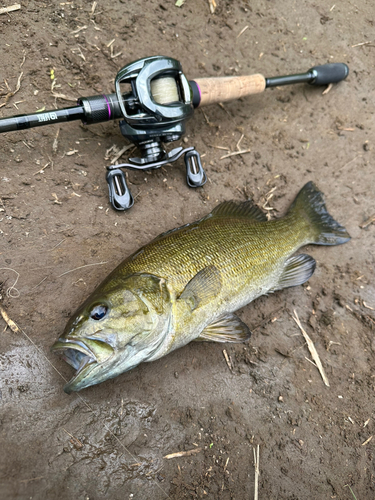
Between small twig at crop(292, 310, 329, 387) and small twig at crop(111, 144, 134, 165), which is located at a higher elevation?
small twig at crop(111, 144, 134, 165)

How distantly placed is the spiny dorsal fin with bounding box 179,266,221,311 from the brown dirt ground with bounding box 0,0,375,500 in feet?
2.09

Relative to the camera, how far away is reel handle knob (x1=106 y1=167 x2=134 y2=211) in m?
2.90

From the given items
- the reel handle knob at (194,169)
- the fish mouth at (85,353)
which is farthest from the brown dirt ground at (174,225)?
the fish mouth at (85,353)

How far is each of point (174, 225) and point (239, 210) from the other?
60 cm

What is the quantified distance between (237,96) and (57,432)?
10.5ft

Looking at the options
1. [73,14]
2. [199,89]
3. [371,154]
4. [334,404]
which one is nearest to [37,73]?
[73,14]

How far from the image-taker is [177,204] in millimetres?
3242

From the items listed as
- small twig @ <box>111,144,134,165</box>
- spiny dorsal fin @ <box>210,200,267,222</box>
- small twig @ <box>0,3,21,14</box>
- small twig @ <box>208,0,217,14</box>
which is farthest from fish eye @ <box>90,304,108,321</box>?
small twig @ <box>208,0,217,14</box>

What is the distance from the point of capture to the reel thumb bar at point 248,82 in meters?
3.05

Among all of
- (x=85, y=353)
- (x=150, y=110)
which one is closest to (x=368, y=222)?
(x=150, y=110)

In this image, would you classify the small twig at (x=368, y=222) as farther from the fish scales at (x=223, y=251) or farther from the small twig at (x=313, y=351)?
the small twig at (x=313, y=351)

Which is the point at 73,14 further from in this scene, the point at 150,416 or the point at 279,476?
the point at 279,476

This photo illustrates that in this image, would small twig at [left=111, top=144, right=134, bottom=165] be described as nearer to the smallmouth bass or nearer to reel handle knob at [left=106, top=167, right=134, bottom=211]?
reel handle knob at [left=106, top=167, right=134, bottom=211]

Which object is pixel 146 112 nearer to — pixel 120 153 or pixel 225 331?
pixel 120 153
